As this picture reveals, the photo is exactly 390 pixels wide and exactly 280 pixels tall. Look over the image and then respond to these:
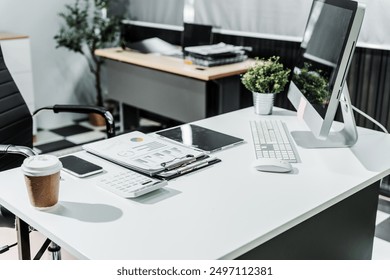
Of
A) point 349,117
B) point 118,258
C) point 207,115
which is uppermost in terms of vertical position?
point 349,117

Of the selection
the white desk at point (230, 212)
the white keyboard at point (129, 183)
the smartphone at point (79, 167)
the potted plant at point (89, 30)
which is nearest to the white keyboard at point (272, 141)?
the white desk at point (230, 212)

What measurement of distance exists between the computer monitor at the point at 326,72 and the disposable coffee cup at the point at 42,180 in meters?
0.84

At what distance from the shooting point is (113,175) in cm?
152

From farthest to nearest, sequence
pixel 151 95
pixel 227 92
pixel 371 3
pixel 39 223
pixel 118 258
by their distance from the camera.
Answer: pixel 151 95 < pixel 227 92 < pixel 371 3 < pixel 39 223 < pixel 118 258

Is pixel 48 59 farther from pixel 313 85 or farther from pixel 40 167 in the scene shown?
pixel 40 167

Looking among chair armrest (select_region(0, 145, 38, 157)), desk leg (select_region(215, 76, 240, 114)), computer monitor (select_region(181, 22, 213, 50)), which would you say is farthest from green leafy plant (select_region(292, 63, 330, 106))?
computer monitor (select_region(181, 22, 213, 50))

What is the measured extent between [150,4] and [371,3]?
2.07 metres

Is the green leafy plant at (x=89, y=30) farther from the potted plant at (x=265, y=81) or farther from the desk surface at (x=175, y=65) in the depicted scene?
the potted plant at (x=265, y=81)

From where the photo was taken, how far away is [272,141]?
6.06 ft

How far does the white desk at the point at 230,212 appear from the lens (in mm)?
1178

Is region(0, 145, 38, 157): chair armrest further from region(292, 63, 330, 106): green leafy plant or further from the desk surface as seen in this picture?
the desk surface
